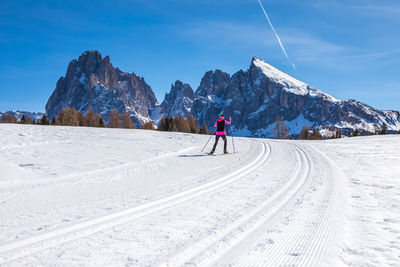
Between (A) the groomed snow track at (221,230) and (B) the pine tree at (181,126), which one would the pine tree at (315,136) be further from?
(A) the groomed snow track at (221,230)

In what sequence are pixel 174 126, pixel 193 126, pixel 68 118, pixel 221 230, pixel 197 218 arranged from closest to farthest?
pixel 221 230 → pixel 197 218 → pixel 174 126 → pixel 68 118 → pixel 193 126

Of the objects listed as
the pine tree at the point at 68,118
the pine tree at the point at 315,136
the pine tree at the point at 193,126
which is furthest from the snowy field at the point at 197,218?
the pine tree at the point at 193,126

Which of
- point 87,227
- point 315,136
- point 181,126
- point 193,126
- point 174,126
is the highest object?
point 193,126

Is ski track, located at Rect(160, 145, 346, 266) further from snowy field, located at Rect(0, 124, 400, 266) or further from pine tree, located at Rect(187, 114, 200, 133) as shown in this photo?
pine tree, located at Rect(187, 114, 200, 133)

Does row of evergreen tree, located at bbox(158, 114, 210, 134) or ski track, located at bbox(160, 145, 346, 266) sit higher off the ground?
row of evergreen tree, located at bbox(158, 114, 210, 134)

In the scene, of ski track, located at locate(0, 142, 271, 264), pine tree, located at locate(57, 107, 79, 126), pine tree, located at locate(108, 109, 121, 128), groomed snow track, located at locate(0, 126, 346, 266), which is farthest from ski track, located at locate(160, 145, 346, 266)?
pine tree, located at locate(108, 109, 121, 128)

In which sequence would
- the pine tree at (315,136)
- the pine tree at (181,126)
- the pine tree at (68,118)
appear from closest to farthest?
1. the pine tree at (68,118)
2. the pine tree at (315,136)
3. the pine tree at (181,126)

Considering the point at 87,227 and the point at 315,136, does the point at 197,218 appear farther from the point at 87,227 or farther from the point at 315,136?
the point at 315,136

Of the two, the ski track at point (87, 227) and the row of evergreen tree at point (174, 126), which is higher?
the row of evergreen tree at point (174, 126)

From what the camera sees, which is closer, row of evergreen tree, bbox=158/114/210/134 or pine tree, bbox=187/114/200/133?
row of evergreen tree, bbox=158/114/210/134

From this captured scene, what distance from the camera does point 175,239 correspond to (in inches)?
128

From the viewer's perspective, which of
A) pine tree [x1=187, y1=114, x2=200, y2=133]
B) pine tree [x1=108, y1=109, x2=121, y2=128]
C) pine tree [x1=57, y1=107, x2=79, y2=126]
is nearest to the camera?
pine tree [x1=57, y1=107, x2=79, y2=126]

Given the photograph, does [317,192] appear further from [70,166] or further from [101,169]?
[70,166]

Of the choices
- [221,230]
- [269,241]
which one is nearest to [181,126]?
[221,230]
